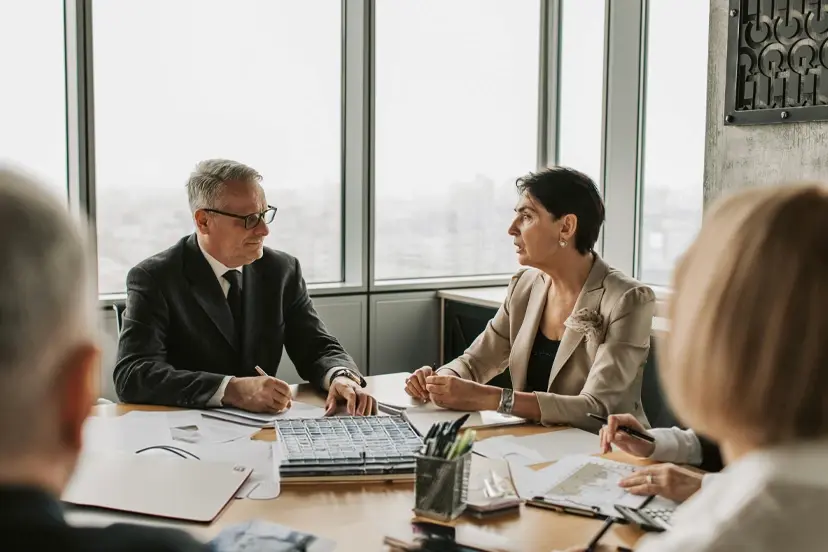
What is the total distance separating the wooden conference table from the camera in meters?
1.52

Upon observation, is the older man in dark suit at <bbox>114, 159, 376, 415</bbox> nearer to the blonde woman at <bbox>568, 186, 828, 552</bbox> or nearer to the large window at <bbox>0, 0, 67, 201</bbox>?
the large window at <bbox>0, 0, 67, 201</bbox>

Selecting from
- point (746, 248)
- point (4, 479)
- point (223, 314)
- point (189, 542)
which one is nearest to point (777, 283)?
point (746, 248)

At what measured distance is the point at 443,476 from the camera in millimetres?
1598

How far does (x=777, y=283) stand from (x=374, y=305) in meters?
3.81

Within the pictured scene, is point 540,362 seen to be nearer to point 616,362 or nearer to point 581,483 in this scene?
point 616,362

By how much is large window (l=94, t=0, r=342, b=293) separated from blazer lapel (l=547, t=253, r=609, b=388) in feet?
7.08

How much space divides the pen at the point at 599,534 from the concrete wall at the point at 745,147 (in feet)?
7.41

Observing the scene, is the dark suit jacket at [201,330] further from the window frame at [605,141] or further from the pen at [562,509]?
the window frame at [605,141]

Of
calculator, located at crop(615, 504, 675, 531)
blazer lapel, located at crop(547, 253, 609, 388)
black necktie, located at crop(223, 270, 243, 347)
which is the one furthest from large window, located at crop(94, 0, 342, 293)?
calculator, located at crop(615, 504, 675, 531)

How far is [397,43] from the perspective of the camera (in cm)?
472

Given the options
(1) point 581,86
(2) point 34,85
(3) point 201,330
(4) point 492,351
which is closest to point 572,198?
(4) point 492,351

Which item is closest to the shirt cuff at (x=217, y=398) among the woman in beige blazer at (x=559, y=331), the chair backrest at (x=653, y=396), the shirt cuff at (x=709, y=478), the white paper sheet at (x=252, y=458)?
the white paper sheet at (x=252, y=458)

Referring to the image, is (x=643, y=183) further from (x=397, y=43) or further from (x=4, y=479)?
(x=4, y=479)

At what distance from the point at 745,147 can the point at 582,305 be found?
1552 millimetres
